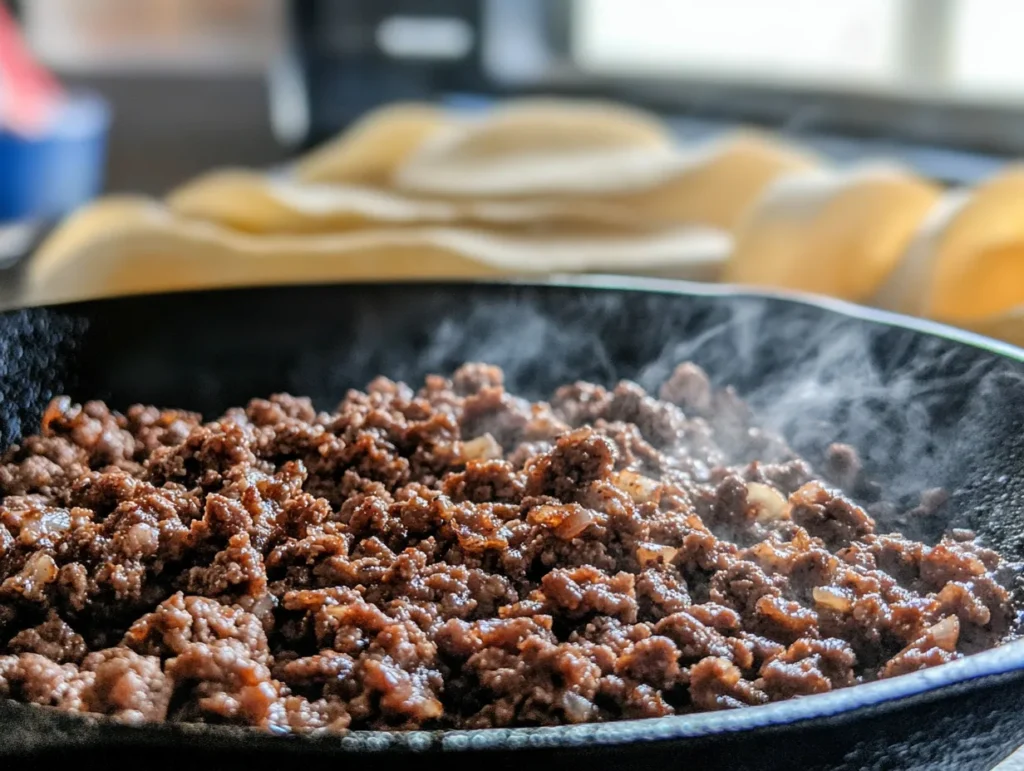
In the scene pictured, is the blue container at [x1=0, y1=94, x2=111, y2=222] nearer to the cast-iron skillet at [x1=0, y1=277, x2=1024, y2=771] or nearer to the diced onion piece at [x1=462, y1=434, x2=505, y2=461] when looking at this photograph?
the cast-iron skillet at [x1=0, y1=277, x2=1024, y2=771]

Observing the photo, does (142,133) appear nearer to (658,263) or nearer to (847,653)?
(658,263)

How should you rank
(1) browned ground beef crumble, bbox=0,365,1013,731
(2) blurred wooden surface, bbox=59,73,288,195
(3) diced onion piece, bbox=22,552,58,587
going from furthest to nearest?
(2) blurred wooden surface, bbox=59,73,288,195
(3) diced onion piece, bbox=22,552,58,587
(1) browned ground beef crumble, bbox=0,365,1013,731

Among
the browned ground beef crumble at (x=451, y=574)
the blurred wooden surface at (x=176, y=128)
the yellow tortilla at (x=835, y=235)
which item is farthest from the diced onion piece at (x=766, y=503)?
the blurred wooden surface at (x=176, y=128)

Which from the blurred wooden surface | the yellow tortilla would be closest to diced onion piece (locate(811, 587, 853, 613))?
the yellow tortilla

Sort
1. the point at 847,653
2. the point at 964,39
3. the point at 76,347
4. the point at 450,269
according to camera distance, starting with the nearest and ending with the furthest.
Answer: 1. the point at 847,653
2. the point at 76,347
3. the point at 450,269
4. the point at 964,39

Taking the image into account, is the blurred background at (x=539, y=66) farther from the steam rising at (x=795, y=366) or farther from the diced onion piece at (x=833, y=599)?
the diced onion piece at (x=833, y=599)

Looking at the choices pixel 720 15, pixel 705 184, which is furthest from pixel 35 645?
pixel 720 15

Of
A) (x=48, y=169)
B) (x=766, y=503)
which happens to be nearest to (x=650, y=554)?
(x=766, y=503)
